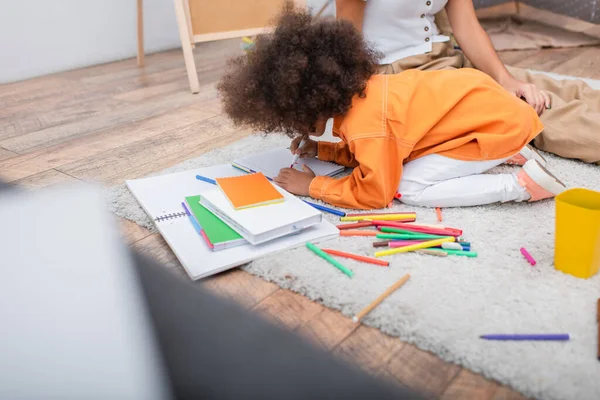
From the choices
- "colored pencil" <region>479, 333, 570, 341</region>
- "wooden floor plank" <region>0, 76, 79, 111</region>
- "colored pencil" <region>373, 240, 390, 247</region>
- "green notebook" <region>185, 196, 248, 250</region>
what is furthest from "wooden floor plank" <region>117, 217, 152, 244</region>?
"wooden floor plank" <region>0, 76, 79, 111</region>

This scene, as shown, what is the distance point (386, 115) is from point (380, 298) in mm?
396

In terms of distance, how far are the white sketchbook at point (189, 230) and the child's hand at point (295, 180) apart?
134mm

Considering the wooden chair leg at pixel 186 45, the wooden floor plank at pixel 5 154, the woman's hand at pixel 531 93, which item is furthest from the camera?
the wooden chair leg at pixel 186 45

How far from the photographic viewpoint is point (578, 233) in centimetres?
83

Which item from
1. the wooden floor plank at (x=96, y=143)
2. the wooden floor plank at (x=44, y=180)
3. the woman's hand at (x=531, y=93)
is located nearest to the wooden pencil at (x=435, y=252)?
the woman's hand at (x=531, y=93)

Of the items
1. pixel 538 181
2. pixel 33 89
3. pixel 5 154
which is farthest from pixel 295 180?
pixel 33 89

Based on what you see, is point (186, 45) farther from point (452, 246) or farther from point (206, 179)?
point (452, 246)

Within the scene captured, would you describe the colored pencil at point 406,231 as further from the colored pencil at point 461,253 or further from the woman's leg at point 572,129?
the woman's leg at point 572,129

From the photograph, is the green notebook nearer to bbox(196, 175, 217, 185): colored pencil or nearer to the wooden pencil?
bbox(196, 175, 217, 185): colored pencil

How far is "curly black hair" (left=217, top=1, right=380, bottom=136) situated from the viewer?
41.3 inches

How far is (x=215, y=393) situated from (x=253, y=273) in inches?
14.5

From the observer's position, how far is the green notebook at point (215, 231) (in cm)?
95

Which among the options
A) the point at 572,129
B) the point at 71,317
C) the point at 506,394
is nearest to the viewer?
the point at 71,317

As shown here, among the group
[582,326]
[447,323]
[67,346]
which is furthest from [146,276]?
[582,326]
